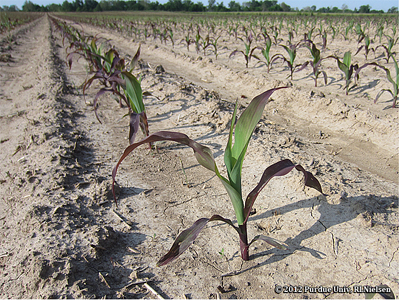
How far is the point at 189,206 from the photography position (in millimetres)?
2148

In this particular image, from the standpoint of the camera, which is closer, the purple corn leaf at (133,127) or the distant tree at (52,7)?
the purple corn leaf at (133,127)

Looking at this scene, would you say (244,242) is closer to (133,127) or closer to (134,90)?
(133,127)

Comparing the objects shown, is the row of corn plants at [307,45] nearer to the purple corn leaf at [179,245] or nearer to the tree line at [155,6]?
the purple corn leaf at [179,245]

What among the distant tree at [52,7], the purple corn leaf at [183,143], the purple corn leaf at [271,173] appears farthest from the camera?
the distant tree at [52,7]

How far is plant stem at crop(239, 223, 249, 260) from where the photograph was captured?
152cm

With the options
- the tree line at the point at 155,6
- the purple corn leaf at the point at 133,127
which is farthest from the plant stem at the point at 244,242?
the tree line at the point at 155,6

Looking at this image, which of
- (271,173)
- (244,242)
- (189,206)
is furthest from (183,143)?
(189,206)

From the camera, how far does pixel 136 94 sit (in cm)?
273

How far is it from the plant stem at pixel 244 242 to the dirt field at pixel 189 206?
0.05 meters

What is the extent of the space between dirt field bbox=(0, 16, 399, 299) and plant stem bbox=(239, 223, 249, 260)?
54 millimetres

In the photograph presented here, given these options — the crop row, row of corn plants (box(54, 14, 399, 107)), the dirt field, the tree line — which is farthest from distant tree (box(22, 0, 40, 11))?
the dirt field

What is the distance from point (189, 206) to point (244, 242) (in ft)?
2.28

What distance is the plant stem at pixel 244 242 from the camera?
1.52 metres

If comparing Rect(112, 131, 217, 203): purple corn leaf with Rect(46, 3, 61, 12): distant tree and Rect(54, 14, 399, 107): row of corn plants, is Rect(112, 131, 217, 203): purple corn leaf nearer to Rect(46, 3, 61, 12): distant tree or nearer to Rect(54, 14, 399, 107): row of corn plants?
Rect(54, 14, 399, 107): row of corn plants
